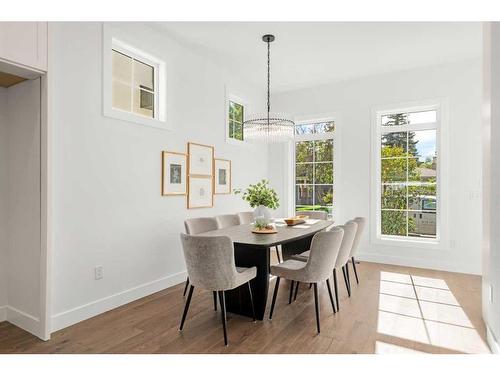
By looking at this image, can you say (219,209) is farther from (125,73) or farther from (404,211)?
(404,211)

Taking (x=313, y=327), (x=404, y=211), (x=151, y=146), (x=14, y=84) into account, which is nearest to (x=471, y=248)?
(x=404, y=211)

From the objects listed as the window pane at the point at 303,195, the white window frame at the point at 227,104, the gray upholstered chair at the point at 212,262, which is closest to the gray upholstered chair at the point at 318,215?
the window pane at the point at 303,195

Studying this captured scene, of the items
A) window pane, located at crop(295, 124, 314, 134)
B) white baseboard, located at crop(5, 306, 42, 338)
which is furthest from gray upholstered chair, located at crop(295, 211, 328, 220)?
white baseboard, located at crop(5, 306, 42, 338)

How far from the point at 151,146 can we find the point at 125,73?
0.83 meters

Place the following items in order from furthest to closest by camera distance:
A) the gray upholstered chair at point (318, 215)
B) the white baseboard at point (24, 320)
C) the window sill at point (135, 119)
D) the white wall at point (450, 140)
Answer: the gray upholstered chair at point (318, 215) → the white wall at point (450, 140) → the window sill at point (135, 119) → the white baseboard at point (24, 320)

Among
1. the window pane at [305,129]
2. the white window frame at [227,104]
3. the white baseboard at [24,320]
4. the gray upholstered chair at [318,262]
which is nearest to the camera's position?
the white baseboard at [24,320]

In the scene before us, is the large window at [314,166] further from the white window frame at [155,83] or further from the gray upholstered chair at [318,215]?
the white window frame at [155,83]

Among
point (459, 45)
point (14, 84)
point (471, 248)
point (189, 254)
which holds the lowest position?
point (471, 248)

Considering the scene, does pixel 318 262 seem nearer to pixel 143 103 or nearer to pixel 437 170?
pixel 143 103

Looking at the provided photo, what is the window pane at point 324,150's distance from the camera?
18.9ft

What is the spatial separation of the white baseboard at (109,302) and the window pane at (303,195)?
2854 mm

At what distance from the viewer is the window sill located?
10.6 ft

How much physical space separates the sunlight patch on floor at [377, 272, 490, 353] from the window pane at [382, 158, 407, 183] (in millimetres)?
1741
